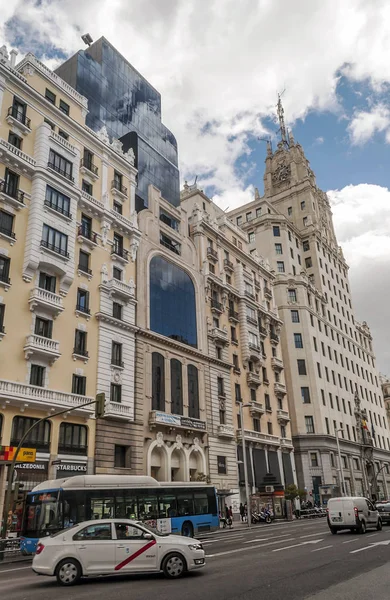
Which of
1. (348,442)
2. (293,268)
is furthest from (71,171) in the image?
(348,442)

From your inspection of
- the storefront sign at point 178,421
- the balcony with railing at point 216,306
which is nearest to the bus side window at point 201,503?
the storefront sign at point 178,421

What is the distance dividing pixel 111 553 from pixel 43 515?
9.01 metres

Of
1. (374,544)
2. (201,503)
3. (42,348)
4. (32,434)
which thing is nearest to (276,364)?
(201,503)

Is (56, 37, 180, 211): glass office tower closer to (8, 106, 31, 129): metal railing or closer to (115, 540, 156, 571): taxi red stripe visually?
(8, 106, 31, 129): metal railing

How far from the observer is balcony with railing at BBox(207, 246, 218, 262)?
54.6m

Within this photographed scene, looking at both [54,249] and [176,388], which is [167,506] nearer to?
[176,388]

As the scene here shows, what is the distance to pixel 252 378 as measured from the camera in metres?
54.8

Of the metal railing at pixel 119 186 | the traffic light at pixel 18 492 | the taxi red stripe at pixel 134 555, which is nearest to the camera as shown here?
the taxi red stripe at pixel 134 555

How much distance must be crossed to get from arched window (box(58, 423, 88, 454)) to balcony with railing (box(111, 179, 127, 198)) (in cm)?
2022

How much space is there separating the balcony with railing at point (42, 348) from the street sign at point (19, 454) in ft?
17.9

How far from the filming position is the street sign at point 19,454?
1070 inches

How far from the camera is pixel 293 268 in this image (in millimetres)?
78875

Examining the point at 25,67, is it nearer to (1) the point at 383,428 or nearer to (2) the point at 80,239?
(2) the point at 80,239

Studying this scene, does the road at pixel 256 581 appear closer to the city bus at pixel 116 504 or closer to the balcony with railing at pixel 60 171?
the city bus at pixel 116 504
